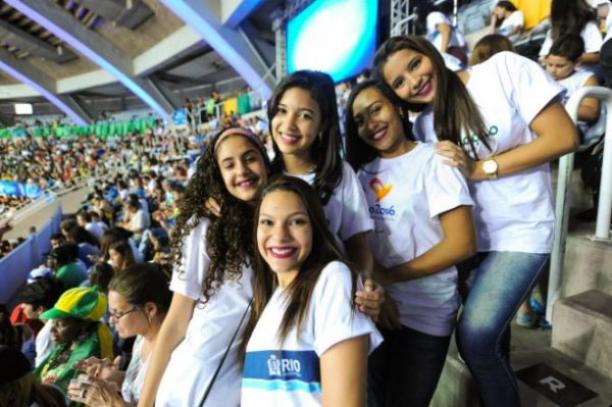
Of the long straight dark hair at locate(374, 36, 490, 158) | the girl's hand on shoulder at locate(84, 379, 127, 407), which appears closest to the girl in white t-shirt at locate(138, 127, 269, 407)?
the girl's hand on shoulder at locate(84, 379, 127, 407)

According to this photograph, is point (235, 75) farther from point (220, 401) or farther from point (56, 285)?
point (220, 401)

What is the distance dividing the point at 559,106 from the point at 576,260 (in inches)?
38.3

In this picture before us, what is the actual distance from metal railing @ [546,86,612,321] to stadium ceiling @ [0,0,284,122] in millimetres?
12786

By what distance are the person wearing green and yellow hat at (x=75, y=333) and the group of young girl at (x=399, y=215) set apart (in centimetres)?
117

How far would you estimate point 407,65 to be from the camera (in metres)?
1.27

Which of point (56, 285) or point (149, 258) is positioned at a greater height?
point (56, 285)

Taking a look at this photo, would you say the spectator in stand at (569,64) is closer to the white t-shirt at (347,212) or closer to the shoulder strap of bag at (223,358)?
the white t-shirt at (347,212)

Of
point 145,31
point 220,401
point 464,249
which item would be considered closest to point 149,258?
point 220,401

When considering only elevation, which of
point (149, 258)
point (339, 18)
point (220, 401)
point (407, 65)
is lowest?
point (149, 258)

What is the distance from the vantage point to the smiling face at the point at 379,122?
1252mm

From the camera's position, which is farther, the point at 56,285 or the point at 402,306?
the point at 56,285

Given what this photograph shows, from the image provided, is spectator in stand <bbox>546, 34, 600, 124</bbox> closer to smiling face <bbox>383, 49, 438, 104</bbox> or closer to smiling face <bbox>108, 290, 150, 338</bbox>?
smiling face <bbox>383, 49, 438, 104</bbox>

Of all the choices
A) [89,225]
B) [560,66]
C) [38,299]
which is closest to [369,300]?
[560,66]

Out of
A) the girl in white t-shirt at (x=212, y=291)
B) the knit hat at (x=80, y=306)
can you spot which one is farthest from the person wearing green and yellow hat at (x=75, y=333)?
the girl in white t-shirt at (x=212, y=291)
